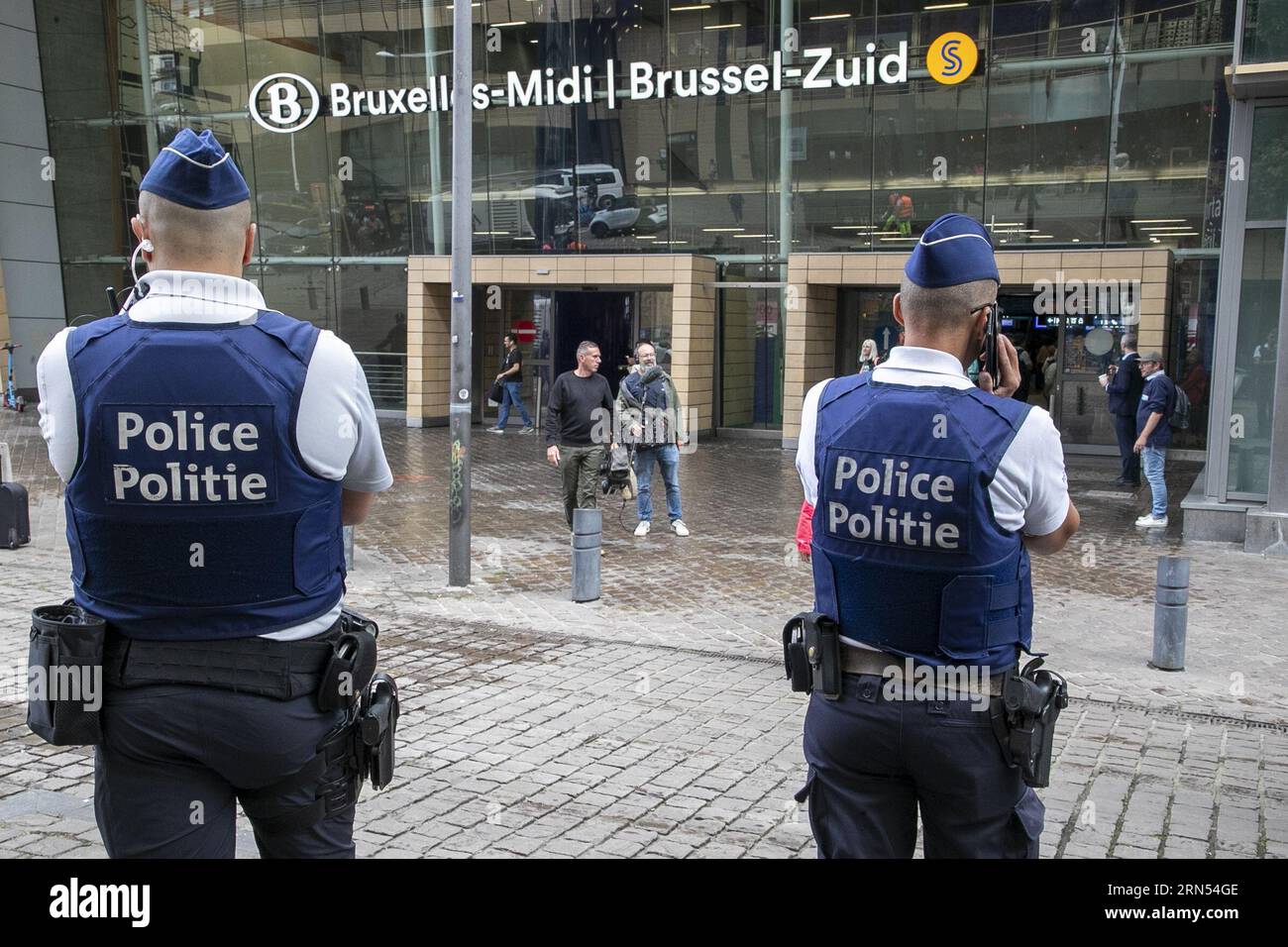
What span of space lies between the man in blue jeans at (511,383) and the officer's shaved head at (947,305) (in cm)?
2032

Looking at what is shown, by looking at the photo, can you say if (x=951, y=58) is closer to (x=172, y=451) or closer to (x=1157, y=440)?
(x=1157, y=440)

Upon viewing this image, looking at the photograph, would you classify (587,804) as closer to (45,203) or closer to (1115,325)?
(1115,325)

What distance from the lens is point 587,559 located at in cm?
946

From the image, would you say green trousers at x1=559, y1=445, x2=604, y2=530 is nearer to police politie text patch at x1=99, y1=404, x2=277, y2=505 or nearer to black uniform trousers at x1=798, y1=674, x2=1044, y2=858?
black uniform trousers at x1=798, y1=674, x2=1044, y2=858

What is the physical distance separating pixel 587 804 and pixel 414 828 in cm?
77

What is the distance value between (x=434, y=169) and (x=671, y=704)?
19.9 m

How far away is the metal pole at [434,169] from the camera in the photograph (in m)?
24.3

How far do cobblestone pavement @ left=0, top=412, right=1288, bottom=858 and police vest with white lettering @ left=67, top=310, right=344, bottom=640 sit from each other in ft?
6.83

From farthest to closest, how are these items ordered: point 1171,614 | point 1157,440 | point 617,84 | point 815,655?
point 617,84 < point 1157,440 < point 1171,614 < point 815,655

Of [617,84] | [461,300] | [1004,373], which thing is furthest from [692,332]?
[1004,373]

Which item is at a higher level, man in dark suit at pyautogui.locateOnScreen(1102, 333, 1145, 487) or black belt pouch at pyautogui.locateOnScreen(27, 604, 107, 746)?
black belt pouch at pyautogui.locateOnScreen(27, 604, 107, 746)

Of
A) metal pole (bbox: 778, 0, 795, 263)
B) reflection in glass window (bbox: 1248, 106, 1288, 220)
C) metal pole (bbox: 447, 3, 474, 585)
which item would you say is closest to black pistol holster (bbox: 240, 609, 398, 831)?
metal pole (bbox: 447, 3, 474, 585)

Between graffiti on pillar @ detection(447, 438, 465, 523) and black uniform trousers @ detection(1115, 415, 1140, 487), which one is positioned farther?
black uniform trousers @ detection(1115, 415, 1140, 487)

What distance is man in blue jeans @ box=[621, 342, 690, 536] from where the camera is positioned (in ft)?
40.8
